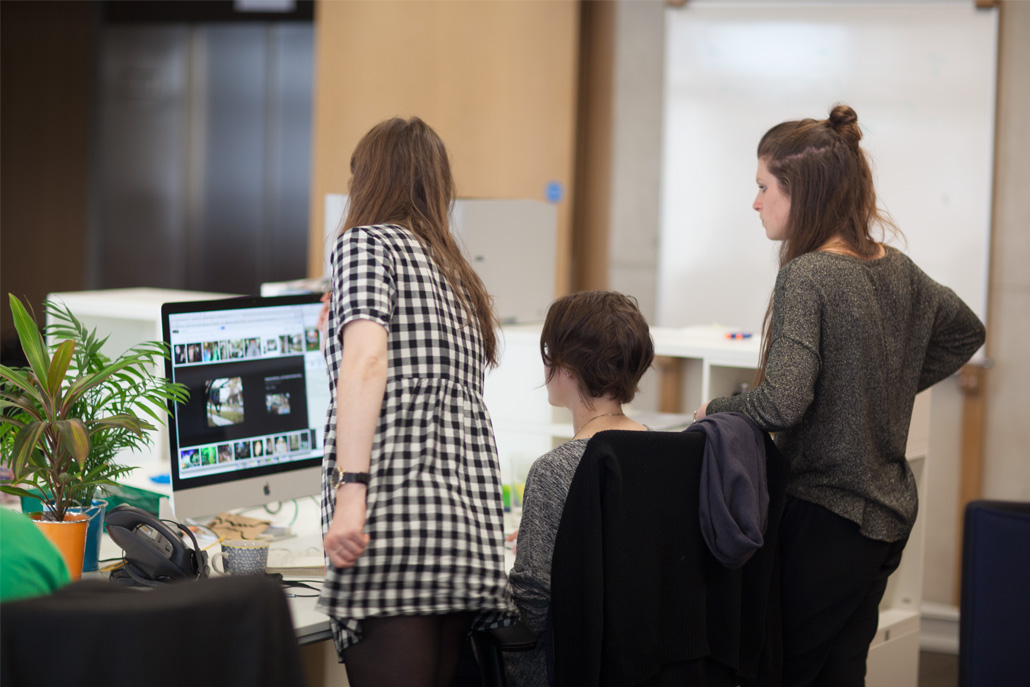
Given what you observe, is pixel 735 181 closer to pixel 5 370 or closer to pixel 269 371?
pixel 269 371

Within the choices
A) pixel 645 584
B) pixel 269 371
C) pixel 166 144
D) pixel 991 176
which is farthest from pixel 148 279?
pixel 645 584

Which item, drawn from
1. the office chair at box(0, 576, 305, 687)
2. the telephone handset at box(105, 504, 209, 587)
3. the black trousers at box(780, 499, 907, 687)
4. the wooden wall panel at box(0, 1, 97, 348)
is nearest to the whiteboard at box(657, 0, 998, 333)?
the black trousers at box(780, 499, 907, 687)

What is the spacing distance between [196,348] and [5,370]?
370mm

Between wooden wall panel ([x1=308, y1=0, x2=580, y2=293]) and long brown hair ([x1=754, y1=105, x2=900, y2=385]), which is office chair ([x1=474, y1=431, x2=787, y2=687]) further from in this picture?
wooden wall panel ([x1=308, y1=0, x2=580, y2=293])

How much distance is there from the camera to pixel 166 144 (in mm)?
5105

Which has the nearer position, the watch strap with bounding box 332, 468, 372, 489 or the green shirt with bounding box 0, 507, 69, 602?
the green shirt with bounding box 0, 507, 69, 602

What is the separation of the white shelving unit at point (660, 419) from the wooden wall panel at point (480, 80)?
5.07 feet

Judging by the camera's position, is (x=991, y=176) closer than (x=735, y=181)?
Yes

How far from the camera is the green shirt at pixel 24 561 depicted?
102 centimetres

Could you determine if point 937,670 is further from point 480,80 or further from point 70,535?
point 70,535

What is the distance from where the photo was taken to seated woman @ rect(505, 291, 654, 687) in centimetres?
162

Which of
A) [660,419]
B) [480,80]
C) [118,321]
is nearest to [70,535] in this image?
[118,321]

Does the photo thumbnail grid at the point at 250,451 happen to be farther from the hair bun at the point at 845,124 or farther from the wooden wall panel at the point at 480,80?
the wooden wall panel at the point at 480,80

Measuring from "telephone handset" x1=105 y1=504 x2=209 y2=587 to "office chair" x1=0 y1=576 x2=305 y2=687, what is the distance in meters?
0.68
